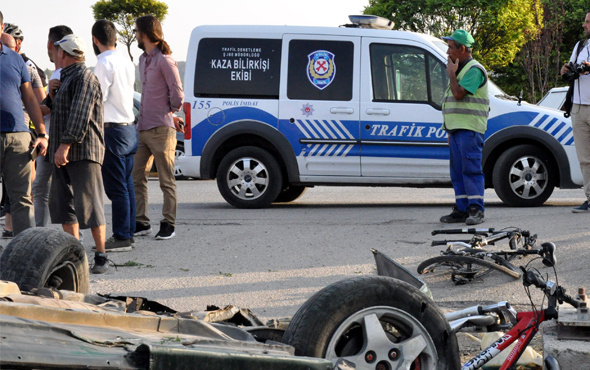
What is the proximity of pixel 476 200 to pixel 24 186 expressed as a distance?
447 centimetres

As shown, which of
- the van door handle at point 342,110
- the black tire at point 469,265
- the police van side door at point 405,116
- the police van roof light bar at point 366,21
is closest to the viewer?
the black tire at point 469,265

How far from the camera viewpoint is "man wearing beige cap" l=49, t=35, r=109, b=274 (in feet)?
22.1

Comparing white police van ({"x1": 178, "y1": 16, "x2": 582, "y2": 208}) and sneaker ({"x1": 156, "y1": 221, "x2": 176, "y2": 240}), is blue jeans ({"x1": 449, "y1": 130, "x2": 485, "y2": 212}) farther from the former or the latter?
sneaker ({"x1": 156, "y1": 221, "x2": 176, "y2": 240})

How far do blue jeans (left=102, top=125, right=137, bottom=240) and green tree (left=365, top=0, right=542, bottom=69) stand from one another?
31994mm

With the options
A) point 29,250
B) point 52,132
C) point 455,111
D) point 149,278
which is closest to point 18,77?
point 52,132

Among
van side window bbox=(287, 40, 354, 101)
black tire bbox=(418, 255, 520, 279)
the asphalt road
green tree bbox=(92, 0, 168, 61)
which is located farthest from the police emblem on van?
Answer: green tree bbox=(92, 0, 168, 61)

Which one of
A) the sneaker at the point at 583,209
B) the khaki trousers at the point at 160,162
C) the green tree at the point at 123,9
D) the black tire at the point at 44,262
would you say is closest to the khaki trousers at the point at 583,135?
the sneaker at the point at 583,209

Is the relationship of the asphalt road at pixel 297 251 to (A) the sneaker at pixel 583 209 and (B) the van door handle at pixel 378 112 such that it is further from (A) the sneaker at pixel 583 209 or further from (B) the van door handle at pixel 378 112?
(B) the van door handle at pixel 378 112

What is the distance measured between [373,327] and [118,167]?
4801 millimetres

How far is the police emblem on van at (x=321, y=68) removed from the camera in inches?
442

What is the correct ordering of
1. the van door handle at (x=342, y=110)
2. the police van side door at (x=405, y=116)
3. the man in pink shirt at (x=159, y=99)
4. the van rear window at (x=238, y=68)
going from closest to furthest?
the man in pink shirt at (x=159, y=99), the police van side door at (x=405, y=116), the van door handle at (x=342, y=110), the van rear window at (x=238, y=68)

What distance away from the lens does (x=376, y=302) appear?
3.38m

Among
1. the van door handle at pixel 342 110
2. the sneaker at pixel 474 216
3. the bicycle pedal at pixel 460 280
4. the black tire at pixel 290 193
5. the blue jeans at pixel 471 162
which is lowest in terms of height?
the black tire at pixel 290 193

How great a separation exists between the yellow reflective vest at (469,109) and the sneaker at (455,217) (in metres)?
0.87
